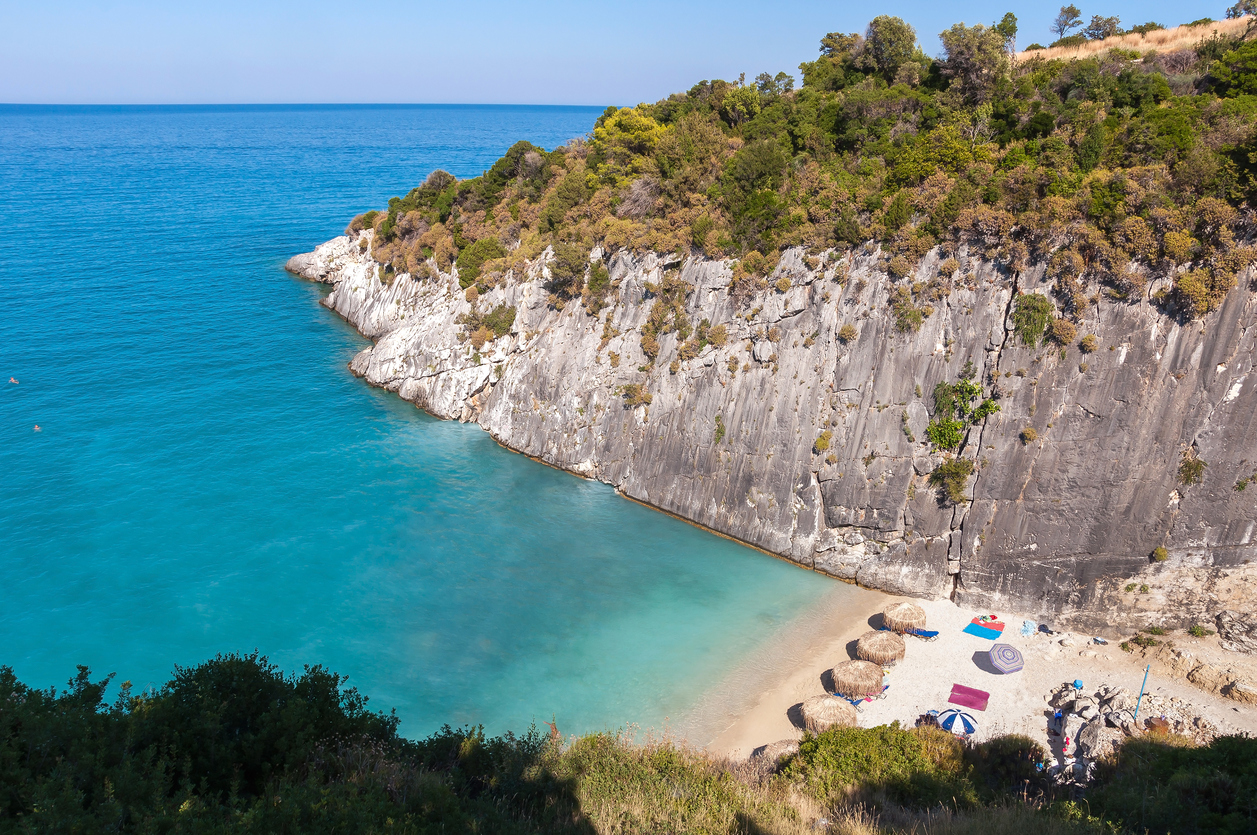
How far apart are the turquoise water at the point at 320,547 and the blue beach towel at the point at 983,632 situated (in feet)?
16.8

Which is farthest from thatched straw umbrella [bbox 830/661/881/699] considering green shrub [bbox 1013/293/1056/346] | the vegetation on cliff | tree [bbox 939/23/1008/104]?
tree [bbox 939/23/1008/104]

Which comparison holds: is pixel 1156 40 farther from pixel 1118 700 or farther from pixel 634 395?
pixel 1118 700

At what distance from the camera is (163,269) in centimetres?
6450

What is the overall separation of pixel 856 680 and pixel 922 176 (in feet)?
70.9

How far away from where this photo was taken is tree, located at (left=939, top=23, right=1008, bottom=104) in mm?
34062

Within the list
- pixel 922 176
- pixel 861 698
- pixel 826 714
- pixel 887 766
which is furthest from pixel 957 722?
pixel 922 176

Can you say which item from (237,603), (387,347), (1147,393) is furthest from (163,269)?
(1147,393)

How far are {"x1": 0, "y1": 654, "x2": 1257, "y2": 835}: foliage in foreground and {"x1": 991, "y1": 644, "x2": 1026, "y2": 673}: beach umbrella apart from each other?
436 cm

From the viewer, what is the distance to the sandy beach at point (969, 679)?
2041 cm

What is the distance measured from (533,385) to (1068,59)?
32841 millimetres

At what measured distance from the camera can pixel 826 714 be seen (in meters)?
20.2

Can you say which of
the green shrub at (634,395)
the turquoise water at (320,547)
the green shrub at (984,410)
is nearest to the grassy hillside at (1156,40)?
the green shrub at (984,410)

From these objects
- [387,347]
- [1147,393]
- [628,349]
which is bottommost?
[387,347]

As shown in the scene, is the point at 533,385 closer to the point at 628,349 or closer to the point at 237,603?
the point at 628,349
